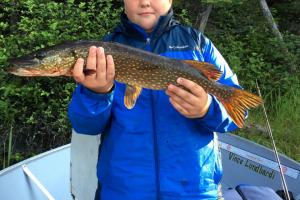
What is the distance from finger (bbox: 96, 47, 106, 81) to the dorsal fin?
409mm

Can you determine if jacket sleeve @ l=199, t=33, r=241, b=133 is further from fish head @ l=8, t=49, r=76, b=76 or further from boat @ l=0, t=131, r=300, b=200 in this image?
boat @ l=0, t=131, r=300, b=200

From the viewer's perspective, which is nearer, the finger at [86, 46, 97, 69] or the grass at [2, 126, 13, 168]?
the finger at [86, 46, 97, 69]

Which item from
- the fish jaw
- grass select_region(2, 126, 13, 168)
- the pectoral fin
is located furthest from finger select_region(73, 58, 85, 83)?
grass select_region(2, 126, 13, 168)

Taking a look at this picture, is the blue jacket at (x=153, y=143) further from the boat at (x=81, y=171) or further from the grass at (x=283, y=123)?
the grass at (x=283, y=123)

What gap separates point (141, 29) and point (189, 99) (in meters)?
0.52

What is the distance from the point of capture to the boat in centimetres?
306

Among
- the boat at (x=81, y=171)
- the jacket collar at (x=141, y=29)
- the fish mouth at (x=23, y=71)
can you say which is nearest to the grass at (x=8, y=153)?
the boat at (x=81, y=171)

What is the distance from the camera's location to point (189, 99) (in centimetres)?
209

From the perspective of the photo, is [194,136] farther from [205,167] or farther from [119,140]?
[119,140]

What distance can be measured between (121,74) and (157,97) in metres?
0.22

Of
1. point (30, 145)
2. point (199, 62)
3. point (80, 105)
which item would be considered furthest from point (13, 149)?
point (199, 62)

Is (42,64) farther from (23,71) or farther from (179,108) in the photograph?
(179,108)

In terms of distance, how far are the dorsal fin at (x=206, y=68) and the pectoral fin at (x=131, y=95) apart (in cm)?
29

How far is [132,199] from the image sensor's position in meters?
2.14
